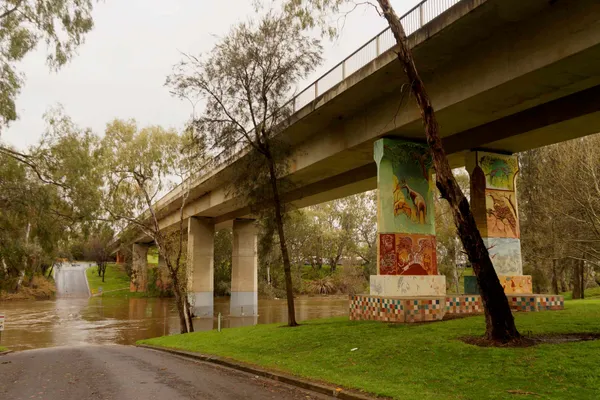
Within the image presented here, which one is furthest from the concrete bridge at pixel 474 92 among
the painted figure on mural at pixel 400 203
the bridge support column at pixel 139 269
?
the bridge support column at pixel 139 269

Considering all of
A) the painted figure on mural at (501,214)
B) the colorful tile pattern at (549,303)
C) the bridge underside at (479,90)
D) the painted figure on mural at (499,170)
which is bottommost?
the colorful tile pattern at (549,303)

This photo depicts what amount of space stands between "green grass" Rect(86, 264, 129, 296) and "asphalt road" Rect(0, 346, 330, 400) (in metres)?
56.8

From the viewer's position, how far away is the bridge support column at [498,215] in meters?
17.7

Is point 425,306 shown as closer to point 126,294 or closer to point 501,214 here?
point 501,214

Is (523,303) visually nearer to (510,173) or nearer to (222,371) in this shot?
(510,173)

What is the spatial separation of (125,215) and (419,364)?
2003cm

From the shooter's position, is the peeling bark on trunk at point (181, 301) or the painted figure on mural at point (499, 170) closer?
the painted figure on mural at point (499, 170)

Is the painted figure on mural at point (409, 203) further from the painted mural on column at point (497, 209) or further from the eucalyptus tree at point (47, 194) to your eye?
the eucalyptus tree at point (47, 194)

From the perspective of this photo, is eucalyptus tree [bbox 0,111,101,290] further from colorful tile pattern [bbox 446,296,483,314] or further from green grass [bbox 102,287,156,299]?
green grass [bbox 102,287,156,299]

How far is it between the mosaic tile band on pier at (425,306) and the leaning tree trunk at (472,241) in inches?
188

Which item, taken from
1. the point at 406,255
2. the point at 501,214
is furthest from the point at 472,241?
the point at 501,214

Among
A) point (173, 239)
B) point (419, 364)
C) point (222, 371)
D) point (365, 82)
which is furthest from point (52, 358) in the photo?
point (173, 239)

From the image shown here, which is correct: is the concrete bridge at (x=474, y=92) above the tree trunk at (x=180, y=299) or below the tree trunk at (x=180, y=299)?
above

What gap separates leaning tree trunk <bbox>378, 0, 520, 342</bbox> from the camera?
980cm
